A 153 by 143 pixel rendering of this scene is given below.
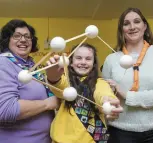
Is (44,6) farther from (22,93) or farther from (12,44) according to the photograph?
(22,93)

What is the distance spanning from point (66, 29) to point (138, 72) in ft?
7.27

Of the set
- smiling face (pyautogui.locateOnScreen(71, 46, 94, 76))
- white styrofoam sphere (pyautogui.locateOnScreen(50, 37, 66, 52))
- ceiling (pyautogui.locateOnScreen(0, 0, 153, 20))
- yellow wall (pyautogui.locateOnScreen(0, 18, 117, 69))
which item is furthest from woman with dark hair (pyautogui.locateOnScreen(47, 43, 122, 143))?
yellow wall (pyautogui.locateOnScreen(0, 18, 117, 69))

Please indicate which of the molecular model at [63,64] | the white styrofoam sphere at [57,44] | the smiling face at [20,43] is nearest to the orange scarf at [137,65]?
the molecular model at [63,64]

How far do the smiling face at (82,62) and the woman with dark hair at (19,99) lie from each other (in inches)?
5.6

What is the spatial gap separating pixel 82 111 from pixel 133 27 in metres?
0.44

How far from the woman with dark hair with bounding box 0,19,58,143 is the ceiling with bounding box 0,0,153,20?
155 centimetres

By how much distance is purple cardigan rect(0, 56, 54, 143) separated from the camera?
99 centimetres

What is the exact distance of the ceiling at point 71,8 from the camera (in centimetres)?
269

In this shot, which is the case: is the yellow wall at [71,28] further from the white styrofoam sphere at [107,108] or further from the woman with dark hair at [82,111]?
the white styrofoam sphere at [107,108]

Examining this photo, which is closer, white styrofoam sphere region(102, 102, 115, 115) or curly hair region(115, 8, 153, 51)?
white styrofoam sphere region(102, 102, 115, 115)

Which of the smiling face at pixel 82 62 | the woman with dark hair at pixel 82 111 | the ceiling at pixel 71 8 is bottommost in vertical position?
the woman with dark hair at pixel 82 111

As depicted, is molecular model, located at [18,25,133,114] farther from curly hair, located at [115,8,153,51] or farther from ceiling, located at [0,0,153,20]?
ceiling, located at [0,0,153,20]

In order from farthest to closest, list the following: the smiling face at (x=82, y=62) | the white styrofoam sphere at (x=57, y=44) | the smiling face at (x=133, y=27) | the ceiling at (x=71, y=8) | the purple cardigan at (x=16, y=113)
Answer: the ceiling at (x=71, y=8) → the smiling face at (x=133, y=27) → the smiling face at (x=82, y=62) → the purple cardigan at (x=16, y=113) → the white styrofoam sphere at (x=57, y=44)

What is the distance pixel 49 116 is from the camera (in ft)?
3.74
